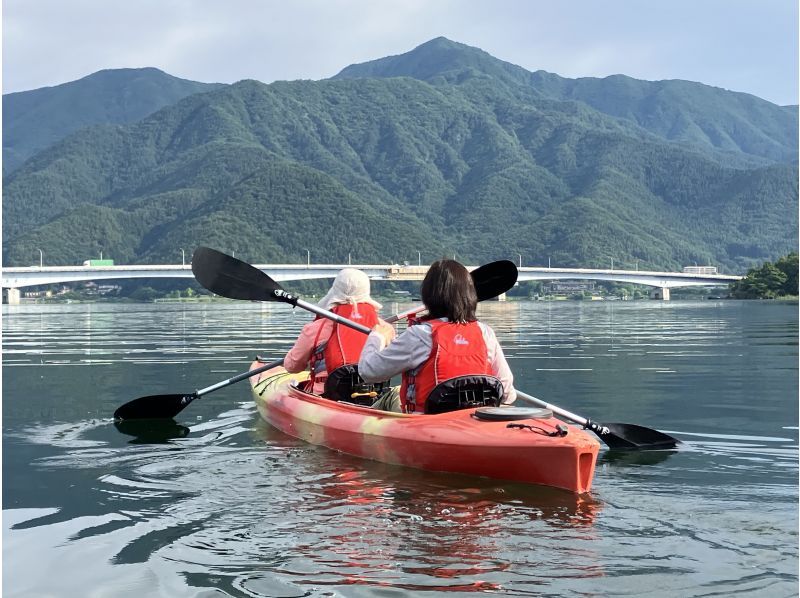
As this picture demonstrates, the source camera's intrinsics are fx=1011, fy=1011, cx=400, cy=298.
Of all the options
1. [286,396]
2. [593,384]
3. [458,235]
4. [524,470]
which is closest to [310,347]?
[286,396]

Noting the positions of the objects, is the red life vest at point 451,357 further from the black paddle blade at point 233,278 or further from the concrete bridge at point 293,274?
the concrete bridge at point 293,274

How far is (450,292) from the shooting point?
7.24 m

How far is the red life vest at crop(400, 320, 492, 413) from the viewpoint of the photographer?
730 cm

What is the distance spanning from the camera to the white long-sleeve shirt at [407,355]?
7.36m

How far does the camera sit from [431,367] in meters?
7.44

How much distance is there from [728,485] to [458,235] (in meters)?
190

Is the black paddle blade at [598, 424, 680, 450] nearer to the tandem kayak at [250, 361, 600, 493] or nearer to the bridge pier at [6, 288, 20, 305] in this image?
the tandem kayak at [250, 361, 600, 493]

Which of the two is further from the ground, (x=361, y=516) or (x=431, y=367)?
(x=431, y=367)

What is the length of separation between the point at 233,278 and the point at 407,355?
457 centimetres

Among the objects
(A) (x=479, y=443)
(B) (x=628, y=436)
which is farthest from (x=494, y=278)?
(A) (x=479, y=443)

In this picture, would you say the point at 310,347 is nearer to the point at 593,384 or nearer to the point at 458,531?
the point at 458,531

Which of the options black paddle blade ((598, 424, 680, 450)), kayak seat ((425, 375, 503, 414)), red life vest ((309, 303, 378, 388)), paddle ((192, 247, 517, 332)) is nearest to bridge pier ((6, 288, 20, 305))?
paddle ((192, 247, 517, 332))

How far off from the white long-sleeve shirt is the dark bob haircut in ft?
0.37

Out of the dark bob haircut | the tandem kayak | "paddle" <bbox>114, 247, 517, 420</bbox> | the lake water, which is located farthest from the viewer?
"paddle" <bbox>114, 247, 517, 420</bbox>
